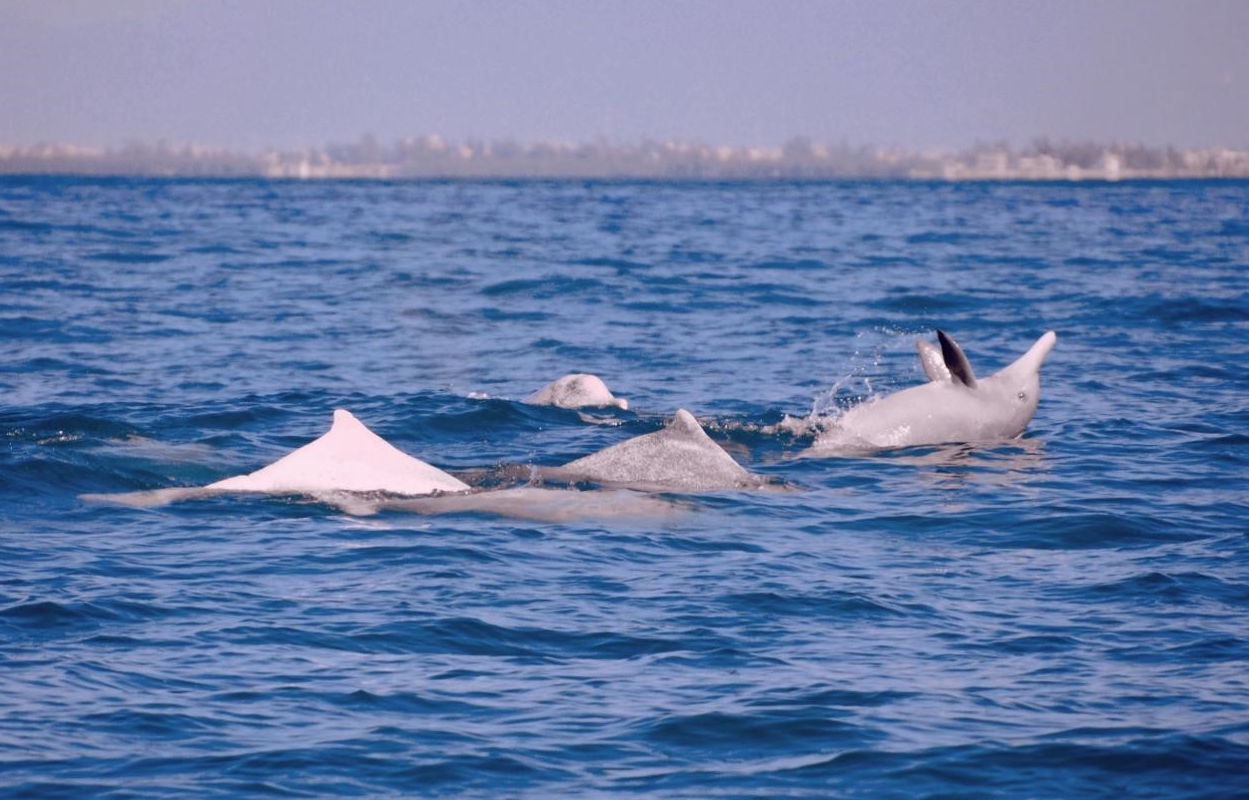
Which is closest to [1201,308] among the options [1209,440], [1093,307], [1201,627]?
[1093,307]

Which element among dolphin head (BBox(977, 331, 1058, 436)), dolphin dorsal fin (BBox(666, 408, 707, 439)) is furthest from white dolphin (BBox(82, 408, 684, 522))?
dolphin head (BBox(977, 331, 1058, 436))

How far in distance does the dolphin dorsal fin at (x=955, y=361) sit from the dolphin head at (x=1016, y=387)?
0.93ft

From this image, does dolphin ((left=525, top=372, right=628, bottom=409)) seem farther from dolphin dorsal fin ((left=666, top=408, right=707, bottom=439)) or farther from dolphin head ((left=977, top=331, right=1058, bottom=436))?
dolphin dorsal fin ((left=666, top=408, right=707, bottom=439))

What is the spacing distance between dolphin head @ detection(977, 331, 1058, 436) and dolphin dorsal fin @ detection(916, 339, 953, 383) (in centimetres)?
44

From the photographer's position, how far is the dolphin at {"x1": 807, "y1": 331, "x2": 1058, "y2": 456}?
56.1ft

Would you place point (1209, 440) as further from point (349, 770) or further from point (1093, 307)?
point (1093, 307)

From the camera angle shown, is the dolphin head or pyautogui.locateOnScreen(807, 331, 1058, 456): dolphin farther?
the dolphin head

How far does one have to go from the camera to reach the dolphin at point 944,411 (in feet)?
56.1

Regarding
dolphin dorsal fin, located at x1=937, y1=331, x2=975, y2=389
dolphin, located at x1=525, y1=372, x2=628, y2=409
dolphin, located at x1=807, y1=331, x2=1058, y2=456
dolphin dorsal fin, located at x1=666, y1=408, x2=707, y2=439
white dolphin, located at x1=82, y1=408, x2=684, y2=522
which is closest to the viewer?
white dolphin, located at x1=82, y1=408, x2=684, y2=522

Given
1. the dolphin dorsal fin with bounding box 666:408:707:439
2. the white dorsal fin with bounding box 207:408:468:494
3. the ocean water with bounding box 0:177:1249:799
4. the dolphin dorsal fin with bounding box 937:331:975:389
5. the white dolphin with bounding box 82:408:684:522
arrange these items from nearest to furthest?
1. the ocean water with bounding box 0:177:1249:799
2. the white dolphin with bounding box 82:408:684:522
3. the white dorsal fin with bounding box 207:408:468:494
4. the dolphin dorsal fin with bounding box 666:408:707:439
5. the dolphin dorsal fin with bounding box 937:331:975:389

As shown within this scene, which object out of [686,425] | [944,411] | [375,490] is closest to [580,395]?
[944,411]

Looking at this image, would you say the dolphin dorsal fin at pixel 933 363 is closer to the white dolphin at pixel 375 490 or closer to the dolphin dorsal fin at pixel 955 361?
the dolphin dorsal fin at pixel 955 361

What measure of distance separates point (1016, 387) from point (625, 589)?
7.18m

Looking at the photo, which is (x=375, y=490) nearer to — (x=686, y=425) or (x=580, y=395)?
(x=686, y=425)
